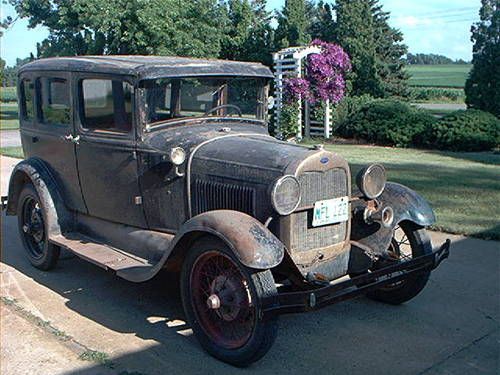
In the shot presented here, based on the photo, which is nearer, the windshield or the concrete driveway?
the concrete driveway

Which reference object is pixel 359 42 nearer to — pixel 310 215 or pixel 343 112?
pixel 343 112

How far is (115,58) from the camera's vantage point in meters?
5.27

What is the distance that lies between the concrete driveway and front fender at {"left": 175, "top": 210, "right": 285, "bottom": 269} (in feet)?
2.40

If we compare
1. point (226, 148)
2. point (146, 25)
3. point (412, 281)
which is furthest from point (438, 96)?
point (226, 148)

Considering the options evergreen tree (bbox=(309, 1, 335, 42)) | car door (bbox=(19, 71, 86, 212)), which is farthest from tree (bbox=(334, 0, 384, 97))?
car door (bbox=(19, 71, 86, 212))

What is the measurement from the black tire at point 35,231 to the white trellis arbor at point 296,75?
34.8 ft

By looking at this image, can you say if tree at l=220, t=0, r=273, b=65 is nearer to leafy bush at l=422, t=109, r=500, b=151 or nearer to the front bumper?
leafy bush at l=422, t=109, r=500, b=151

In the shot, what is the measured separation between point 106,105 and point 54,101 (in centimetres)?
90

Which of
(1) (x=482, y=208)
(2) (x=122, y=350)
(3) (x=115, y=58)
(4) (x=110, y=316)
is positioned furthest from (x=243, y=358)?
(1) (x=482, y=208)

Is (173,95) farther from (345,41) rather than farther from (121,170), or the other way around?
(345,41)

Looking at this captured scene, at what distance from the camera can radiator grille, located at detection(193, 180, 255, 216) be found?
4164 mm

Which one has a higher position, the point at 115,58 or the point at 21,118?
the point at 115,58

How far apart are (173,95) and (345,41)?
67.0 feet

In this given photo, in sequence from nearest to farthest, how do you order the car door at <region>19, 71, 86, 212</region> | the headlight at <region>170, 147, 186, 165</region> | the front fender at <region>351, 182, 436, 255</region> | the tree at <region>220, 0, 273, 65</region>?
the headlight at <region>170, 147, 186, 165</region> → the front fender at <region>351, 182, 436, 255</region> → the car door at <region>19, 71, 86, 212</region> → the tree at <region>220, 0, 273, 65</region>
